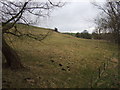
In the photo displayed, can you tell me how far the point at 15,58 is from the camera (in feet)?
20.2

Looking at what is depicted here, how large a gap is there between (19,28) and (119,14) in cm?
1782

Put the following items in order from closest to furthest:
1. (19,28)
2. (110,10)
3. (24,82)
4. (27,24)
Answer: (24,82) → (27,24) → (19,28) → (110,10)

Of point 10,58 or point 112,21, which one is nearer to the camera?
point 10,58

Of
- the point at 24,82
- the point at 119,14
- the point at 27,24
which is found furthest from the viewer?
the point at 119,14

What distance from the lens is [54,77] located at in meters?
6.00

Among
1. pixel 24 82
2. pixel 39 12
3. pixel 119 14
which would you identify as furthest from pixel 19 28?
pixel 119 14

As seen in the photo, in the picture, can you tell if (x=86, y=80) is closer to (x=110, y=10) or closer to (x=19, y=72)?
(x=19, y=72)

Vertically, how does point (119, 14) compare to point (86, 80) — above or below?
above

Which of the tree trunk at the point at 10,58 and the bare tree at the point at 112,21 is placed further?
the bare tree at the point at 112,21

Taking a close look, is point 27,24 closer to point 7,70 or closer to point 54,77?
point 7,70

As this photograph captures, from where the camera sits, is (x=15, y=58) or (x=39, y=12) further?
(x=39, y=12)

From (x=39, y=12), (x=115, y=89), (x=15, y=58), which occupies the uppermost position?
(x=39, y=12)

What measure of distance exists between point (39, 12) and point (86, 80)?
4.88 m

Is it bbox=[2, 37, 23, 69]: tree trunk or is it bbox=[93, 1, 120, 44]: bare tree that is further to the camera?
bbox=[93, 1, 120, 44]: bare tree
